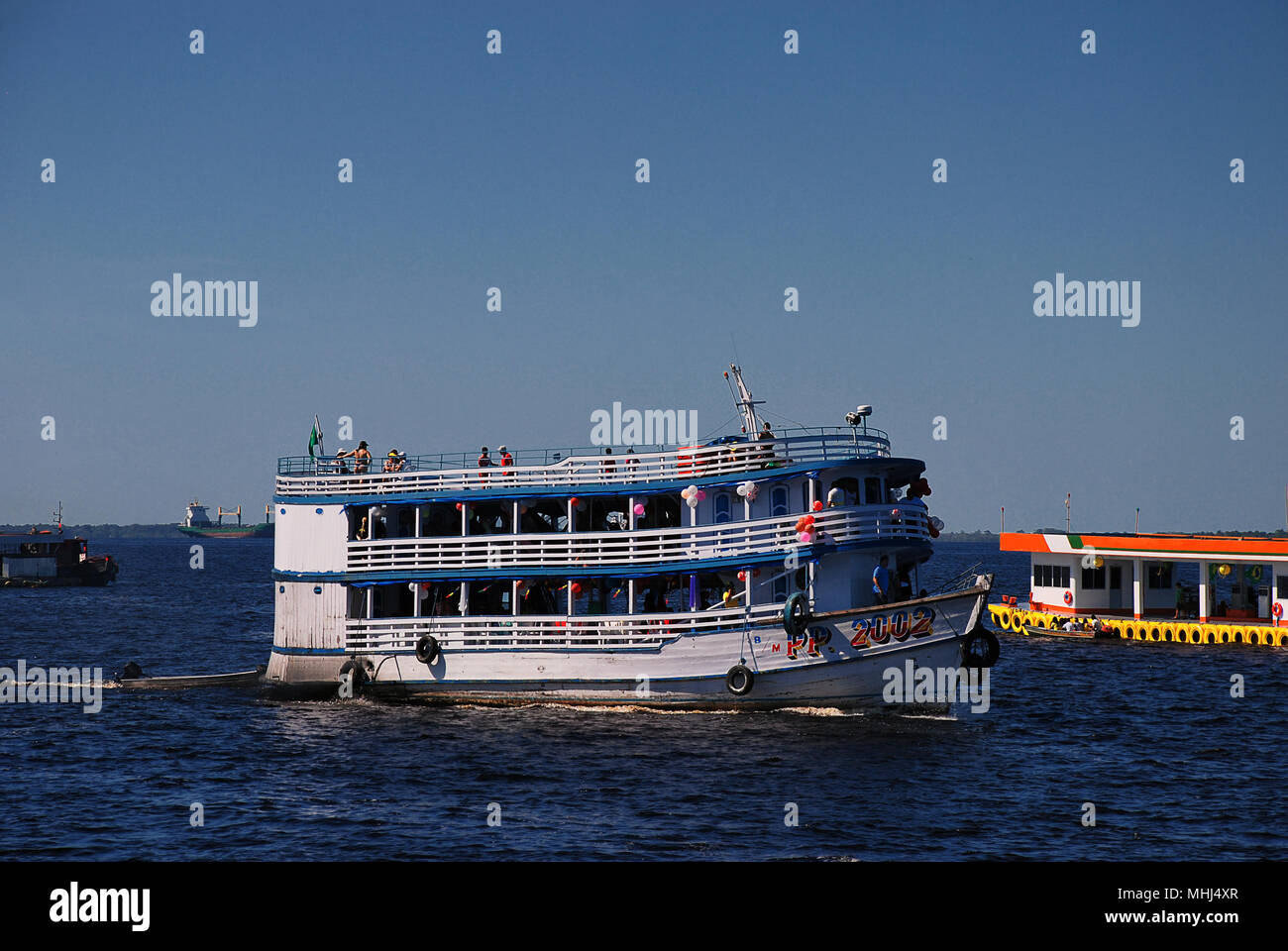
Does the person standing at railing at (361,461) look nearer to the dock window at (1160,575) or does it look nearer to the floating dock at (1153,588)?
the floating dock at (1153,588)

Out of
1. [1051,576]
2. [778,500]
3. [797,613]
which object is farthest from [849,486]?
[1051,576]

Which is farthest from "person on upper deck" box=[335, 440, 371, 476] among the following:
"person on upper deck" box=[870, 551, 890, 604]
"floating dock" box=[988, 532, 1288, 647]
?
"floating dock" box=[988, 532, 1288, 647]

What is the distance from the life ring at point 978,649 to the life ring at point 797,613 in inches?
154

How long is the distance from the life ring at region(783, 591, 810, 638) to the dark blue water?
2.46 meters

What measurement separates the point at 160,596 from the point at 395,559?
221 ft

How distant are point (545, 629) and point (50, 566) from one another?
298ft

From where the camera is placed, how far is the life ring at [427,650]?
31141mm

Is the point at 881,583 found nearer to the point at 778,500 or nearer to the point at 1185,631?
the point at 778,500

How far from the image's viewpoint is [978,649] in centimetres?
2820

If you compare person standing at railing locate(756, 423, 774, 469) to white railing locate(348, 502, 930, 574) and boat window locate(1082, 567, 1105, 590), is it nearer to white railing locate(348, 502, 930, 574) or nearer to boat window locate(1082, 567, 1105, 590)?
white railing locate(348, 502, 930, 574)

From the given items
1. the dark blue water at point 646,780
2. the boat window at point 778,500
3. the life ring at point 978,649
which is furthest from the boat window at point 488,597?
the life ring at point 978,649
